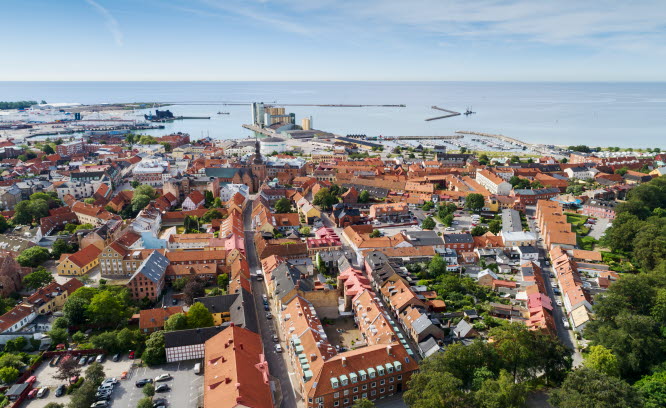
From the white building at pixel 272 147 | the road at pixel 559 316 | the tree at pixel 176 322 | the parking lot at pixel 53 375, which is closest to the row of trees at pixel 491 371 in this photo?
the road at pixel 559 316

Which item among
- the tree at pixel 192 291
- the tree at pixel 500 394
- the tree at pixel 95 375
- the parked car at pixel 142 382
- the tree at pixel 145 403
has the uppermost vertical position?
the tree at pixel 500 394

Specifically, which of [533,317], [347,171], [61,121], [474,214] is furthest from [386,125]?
[533,317]

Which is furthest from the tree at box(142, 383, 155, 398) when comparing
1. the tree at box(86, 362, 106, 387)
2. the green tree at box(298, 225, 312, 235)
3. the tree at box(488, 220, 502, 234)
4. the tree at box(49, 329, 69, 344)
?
the tree at box(488, 220, 502, 234)

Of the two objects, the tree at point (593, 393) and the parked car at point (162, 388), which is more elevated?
the tree at point (593, 393)

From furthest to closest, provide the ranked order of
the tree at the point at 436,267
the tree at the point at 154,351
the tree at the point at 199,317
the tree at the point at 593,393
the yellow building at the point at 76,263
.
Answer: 1. the tree at the point at 436,267
2. the yellow building at the point at 76,263
3. the tree at the point at 199,317
4. the tree at the point at 154,351
5. the tree at the point at 593,393

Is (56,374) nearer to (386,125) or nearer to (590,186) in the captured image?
(590,186)

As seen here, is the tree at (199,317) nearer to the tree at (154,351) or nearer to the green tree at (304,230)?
the tree at (154,351)

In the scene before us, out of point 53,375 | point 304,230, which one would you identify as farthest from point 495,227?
point 53,375

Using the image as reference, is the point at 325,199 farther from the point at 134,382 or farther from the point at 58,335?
the point at 134,382
